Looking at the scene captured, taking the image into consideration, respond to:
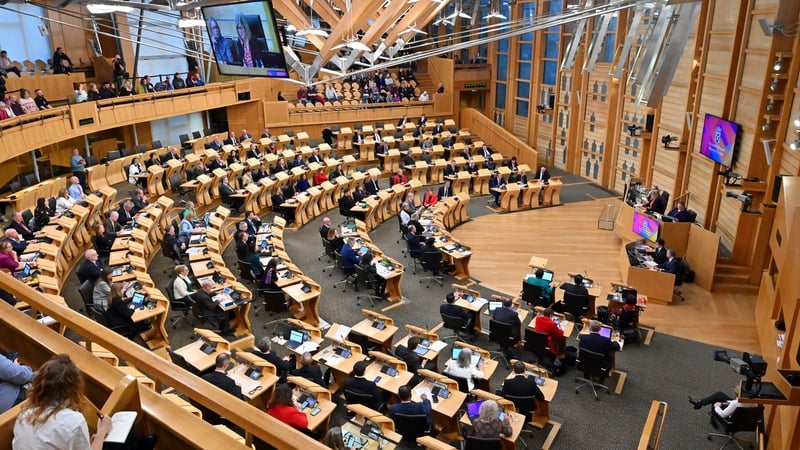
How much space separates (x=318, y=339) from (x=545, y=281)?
4539 millimetres

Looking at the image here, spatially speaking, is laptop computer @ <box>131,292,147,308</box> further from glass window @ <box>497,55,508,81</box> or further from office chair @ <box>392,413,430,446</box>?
glass window @ <box>497,55,508,81</box>

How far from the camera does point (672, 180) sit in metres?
16.2

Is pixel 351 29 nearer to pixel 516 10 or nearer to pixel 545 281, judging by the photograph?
pixel 545 281

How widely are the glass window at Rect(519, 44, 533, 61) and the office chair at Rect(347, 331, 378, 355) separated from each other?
17851mm

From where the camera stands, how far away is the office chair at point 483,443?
6.52 m

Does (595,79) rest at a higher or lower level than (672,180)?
higher

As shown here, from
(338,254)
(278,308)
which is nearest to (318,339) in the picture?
(278,308)

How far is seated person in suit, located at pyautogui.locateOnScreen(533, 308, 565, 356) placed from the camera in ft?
30.1

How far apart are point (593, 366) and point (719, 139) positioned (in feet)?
24.2

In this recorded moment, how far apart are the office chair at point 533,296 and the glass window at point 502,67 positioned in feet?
53.0

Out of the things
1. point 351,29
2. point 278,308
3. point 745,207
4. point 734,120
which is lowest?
point 278,308

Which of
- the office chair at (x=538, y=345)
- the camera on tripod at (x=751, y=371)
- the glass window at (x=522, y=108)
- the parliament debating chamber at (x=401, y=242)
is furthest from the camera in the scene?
the glass window at (x=522, y=108)

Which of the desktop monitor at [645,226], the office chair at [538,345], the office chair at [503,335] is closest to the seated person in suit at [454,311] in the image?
the office chair at [503,335]

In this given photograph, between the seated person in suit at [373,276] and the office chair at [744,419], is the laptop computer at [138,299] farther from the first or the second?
the office chair at [744,419]
